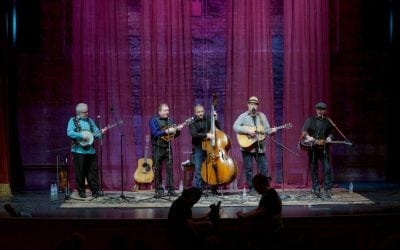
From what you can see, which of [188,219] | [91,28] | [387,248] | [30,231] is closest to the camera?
[387,248]

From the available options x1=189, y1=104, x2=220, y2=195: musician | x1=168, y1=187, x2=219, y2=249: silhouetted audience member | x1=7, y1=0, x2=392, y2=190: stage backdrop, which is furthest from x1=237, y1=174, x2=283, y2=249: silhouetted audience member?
x1=7, y1=0, x2=392, y2=190: stage backdrop

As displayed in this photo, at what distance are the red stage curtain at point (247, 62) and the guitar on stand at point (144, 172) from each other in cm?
167

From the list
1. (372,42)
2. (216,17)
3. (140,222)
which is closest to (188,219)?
(140,222)

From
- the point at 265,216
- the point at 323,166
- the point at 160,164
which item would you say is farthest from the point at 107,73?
the point at 265,216

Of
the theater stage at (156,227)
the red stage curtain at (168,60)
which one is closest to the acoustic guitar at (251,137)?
the red stage curtain at (168,60)

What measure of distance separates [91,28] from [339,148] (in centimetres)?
564

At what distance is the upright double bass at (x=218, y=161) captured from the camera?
39.1ft

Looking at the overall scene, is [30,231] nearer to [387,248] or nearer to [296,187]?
[387,248]

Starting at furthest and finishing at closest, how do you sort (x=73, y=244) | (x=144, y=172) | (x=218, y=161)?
(x=144, y=172) → (x=218, y=161) → (x=73, y=244)

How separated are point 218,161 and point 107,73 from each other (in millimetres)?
3224

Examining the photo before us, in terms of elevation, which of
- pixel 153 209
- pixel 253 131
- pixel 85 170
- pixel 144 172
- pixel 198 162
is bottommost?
pixel 153 209

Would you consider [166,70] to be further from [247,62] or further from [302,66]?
[302,66]

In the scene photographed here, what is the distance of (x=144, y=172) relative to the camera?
13.5 metres

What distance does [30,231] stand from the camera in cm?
891
